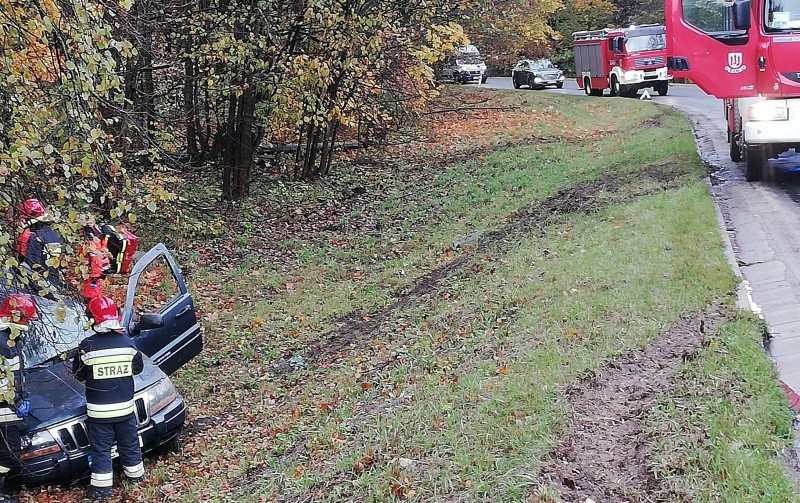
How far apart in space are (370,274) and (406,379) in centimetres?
507

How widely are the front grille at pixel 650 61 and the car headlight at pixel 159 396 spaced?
28.9 metres

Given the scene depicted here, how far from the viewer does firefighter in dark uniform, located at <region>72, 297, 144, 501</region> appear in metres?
6.03

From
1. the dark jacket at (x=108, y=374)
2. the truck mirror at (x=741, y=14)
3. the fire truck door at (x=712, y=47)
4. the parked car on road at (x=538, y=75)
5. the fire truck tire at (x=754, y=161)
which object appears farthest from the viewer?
the parked car on road at (x=538, y=75)

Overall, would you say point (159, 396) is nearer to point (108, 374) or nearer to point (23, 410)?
point (108, 374)

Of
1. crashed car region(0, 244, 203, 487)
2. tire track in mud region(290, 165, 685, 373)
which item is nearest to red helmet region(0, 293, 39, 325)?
crashed car region(0, 244, 203, 487)

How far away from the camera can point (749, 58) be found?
36.0 feet

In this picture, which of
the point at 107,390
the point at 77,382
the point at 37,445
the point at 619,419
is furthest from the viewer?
the point at 77,382

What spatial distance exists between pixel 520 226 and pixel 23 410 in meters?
8.35

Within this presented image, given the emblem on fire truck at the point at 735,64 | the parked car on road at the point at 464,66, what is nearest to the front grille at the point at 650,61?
the parked car on road at the point at 464,66

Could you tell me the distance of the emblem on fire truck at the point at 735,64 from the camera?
1104cm

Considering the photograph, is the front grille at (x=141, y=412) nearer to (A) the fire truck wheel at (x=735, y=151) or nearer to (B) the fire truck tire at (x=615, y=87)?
(A) the fire truck wheel at (x=735, y=151)

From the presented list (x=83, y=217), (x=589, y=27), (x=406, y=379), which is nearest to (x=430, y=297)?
(x=406, y=379)

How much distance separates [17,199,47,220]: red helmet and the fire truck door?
8987 millimetres

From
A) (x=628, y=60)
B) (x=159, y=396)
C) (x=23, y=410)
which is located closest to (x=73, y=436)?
(x=23, y=410)
